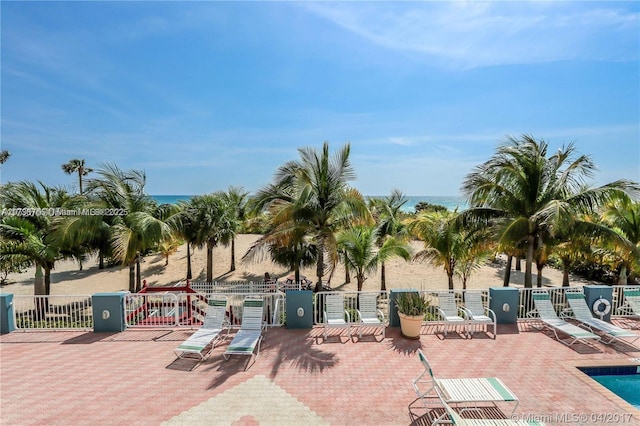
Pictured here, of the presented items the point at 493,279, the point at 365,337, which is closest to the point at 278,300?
the point at 365,337

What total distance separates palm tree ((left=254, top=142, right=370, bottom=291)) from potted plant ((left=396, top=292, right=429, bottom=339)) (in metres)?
2.64

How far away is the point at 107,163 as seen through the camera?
12672mm

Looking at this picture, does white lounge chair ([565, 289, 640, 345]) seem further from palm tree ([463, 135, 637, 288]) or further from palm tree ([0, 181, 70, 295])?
palm tree ([0, 181, 70, 295])

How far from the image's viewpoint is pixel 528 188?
1092 centimetres

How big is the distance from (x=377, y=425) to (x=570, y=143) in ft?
37.4

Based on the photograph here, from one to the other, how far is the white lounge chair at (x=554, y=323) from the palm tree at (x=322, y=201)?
550 cm

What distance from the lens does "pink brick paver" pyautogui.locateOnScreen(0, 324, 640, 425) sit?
526 centimetres

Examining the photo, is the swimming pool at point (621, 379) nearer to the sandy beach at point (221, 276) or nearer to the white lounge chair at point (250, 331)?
the white lounge chair at point (250, 331)

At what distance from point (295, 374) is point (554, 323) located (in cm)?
711

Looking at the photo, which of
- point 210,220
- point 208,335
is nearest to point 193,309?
point 208,335

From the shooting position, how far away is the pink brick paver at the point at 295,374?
526 centimetres

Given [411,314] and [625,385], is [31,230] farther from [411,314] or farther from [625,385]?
[625,385]

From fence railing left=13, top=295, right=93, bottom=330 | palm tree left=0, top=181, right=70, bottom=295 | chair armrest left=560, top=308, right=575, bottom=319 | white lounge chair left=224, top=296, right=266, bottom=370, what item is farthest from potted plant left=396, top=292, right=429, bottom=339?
palm tree left=0, top=181, right=70, bottom=295

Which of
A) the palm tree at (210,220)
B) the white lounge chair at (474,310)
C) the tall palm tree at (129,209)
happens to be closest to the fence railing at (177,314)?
the tall palm tree at (129,209)
